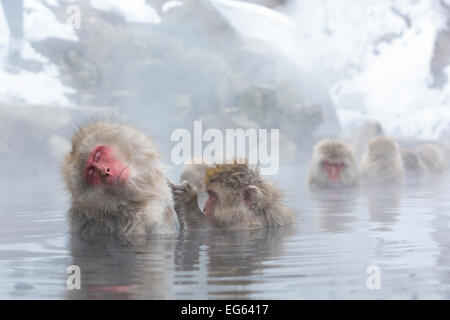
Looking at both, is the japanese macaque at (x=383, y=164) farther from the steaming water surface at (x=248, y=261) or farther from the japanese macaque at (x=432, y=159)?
the steaming water surface at (x=248, y=261)

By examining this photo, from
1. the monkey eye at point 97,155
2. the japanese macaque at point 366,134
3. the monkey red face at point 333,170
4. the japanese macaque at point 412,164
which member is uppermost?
the japanese macaque at point 366,134

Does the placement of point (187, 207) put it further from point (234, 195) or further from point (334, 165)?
point (334, 165)

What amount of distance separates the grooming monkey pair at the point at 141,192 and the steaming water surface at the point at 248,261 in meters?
0.14

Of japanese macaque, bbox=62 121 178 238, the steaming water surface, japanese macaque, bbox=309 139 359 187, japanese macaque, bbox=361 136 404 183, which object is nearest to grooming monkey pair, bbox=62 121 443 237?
japanese macaque, bbox=62 121 178 238

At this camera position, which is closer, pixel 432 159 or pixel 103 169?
pixel 103 169

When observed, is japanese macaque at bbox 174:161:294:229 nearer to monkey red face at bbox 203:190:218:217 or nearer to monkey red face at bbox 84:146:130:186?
monkey red face at bbox 203:190:218:217

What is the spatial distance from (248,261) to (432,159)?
36.9 ft

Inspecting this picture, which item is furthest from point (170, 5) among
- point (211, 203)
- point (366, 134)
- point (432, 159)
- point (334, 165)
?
point (211, 203)

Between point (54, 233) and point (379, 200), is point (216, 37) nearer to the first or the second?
point (379, 200)

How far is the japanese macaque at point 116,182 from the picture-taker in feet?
12.9

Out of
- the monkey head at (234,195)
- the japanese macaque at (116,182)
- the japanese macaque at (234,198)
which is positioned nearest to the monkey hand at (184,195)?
the japanese macaque at (234,198)

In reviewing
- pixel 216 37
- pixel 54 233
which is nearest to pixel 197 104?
pixel 216 37

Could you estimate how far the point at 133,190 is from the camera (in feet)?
13.3
